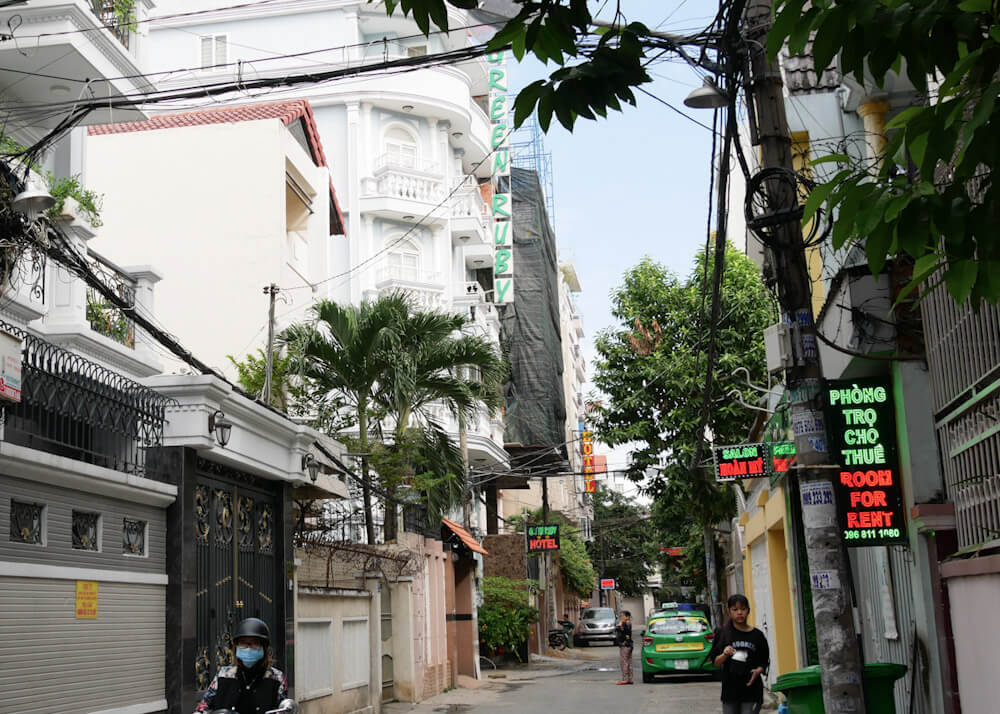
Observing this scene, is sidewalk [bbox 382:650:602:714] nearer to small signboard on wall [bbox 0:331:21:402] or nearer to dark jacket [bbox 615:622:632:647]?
dark jacket [bbox 615:622:632:647]

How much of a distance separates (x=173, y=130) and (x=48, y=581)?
59.7 feet

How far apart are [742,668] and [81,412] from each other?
658 centimetres

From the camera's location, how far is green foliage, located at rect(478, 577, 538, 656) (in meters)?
34.1

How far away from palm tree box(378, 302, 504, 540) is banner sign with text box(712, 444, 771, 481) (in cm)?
677

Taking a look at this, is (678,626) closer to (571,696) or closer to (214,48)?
(571,696)

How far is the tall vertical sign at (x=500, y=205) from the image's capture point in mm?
40375

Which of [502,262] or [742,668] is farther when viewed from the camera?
A: [502,262]

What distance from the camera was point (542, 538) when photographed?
41.5 m

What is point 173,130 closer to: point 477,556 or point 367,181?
point 367,181

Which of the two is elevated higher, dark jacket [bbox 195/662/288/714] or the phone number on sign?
the phone number on sign

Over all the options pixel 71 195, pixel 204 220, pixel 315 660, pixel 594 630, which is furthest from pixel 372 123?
pixel 594 630

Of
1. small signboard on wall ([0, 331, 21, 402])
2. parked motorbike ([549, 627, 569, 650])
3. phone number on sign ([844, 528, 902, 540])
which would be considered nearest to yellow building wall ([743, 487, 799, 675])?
phone number on sign ([844, 528, 902, 540])

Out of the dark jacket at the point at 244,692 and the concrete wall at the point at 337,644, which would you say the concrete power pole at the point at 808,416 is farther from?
the concrete wall at the point at 337,644

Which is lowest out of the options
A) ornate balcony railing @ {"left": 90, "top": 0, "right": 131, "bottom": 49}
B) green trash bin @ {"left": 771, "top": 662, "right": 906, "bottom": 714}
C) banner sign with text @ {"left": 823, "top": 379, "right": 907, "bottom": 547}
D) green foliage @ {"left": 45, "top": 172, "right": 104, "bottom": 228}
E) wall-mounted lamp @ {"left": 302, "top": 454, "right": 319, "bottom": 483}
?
green trash bin @ {"left": 771, "top": 662, "right": 906, "bottom": 714}
